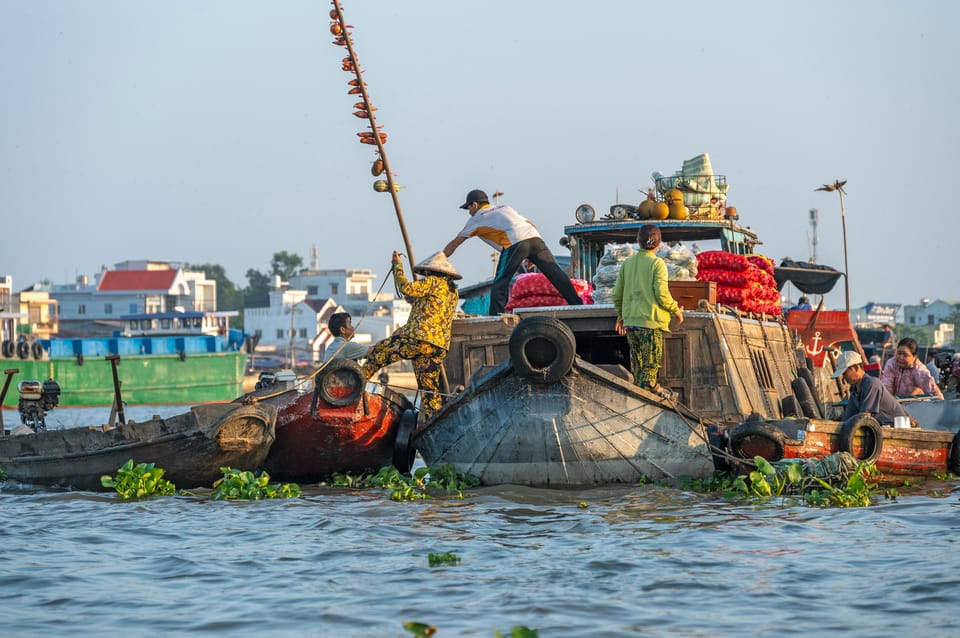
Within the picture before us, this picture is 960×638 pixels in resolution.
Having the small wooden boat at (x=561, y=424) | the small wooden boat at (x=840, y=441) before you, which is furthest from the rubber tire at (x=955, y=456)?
the small wooden boat at (x=561, y=424)

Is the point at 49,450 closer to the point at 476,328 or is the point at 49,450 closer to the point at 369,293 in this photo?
the point at 476,328

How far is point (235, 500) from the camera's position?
9.82 meters

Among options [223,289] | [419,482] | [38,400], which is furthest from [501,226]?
[223,289]

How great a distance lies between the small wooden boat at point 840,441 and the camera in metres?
9.56

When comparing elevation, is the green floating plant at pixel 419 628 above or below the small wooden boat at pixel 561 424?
below

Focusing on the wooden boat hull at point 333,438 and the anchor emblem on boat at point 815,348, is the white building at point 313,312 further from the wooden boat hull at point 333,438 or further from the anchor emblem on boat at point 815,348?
the wooden boat hull at point 333,438

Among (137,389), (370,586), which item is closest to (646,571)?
(370,586)

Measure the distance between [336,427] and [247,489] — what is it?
2.98ft

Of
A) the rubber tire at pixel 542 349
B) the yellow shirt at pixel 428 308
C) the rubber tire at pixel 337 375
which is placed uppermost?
the yellow shirt at pixel 428 308

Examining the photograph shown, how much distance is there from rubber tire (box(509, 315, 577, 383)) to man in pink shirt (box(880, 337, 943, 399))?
15.7 feet

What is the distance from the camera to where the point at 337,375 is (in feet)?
33.0

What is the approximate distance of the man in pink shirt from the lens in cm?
1219

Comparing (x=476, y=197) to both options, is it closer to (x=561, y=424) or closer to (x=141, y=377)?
(x=561, y=424)

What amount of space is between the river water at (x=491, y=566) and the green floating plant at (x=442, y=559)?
0.06 m
